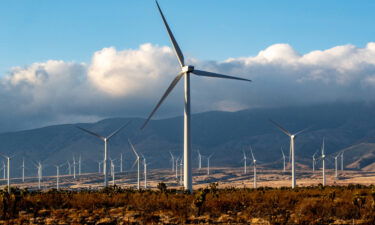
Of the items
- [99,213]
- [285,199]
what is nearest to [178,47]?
[285,199]

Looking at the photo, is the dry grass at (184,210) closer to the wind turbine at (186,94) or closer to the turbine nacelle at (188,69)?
the wind turbine at (186,94)

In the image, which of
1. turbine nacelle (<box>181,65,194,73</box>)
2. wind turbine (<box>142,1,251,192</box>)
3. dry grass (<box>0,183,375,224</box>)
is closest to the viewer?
dry grass (<box>0,183,375,224</box>)

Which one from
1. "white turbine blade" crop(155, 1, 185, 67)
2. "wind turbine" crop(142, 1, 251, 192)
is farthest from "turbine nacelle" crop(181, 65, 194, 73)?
"white turbine blade" crop(155, 1, 185, 67)

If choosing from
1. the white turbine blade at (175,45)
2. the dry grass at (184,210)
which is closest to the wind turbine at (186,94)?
the white turbine blade at (175,45)

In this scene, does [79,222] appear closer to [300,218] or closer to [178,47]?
[300,218]

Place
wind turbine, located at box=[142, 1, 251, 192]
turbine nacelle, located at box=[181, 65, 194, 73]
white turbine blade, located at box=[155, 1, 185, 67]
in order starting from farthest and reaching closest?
white turbine blade, located at box=[155, 1, 185, 67] < turbine nacelle, located at box=[181, 65, 194, 73] < wind turbine, located at box=[142, 1, 251, 192]

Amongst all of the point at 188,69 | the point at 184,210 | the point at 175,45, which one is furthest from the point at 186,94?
the point at 184,210

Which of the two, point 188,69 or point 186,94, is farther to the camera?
point 188,69

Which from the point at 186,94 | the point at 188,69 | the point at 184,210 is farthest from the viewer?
the point at 188,69

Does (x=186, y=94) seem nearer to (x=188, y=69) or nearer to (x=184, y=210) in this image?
(x=188, y=69)

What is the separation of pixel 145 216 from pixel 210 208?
13.3ft

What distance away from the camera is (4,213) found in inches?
1109

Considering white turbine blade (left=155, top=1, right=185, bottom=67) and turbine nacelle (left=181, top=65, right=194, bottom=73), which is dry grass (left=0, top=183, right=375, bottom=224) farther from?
white turbine blade (left=155, top=1, right=185, bottom=67)

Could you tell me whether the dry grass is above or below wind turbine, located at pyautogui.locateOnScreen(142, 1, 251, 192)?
below
